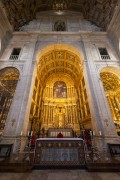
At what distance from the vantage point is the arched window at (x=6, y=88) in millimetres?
9962

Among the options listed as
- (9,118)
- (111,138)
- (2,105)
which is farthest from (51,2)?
(111,138)

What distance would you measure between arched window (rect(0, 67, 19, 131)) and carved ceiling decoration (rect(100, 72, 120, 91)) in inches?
421

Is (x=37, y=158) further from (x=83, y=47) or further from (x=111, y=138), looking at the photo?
(x=83, y=47)

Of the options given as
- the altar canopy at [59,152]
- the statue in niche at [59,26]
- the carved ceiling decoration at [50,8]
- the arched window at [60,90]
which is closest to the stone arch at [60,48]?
the statue in niche at [59,26]

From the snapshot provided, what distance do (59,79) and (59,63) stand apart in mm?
3845

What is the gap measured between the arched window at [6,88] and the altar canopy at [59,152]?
6611 mm

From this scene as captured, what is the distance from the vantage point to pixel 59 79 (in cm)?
2072

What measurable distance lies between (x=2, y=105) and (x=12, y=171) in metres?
7.79

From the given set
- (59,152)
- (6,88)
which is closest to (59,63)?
(6,88)

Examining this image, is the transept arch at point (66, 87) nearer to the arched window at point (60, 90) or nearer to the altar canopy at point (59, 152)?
the arched window at point (60, 90)

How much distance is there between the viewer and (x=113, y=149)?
23.1 ft

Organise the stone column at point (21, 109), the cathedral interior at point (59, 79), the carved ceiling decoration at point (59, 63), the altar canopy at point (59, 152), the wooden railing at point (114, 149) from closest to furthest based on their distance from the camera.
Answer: the altar canopy at point (59, 152) → the wooden railing at point (114, 149) → the cathedral interior at point (59, 79) → the stone column at point (21, 109) → the carved ceiling decoration at point (59, 63)

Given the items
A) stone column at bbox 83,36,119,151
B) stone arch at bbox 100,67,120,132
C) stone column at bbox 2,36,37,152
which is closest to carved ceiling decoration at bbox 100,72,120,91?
stone arch at bbox 100,67,120,132

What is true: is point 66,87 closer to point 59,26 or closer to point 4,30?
point 59,26
